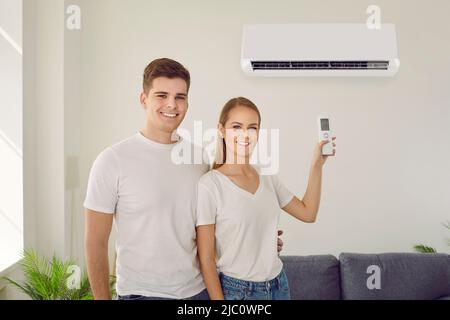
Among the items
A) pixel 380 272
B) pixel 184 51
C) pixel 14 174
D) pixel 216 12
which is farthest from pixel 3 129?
pixel 380 272

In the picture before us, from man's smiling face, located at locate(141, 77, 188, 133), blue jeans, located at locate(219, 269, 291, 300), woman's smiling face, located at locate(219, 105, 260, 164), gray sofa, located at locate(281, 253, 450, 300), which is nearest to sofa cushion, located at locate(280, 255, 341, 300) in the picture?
gray sofa, located at locate(281, 253, 450, 300)

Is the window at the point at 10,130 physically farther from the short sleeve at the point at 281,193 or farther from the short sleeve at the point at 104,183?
the short sleeve at the point at 281,193

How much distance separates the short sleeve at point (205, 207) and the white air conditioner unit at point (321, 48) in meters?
1.68

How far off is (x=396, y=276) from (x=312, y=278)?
39 centimetres

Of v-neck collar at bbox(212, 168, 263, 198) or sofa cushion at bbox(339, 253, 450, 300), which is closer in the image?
v-neck collar at bbox(212, 168, 263, 198)

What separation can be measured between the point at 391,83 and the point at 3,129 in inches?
86.7

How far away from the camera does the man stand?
1.13m

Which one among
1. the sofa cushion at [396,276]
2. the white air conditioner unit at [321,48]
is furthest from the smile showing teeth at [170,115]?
the white air conditioner unit at [321,48]

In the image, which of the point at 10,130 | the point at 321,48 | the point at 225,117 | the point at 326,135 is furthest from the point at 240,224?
the point at 321,48

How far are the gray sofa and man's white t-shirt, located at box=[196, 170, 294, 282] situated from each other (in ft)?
3.30

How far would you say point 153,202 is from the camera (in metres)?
1.13

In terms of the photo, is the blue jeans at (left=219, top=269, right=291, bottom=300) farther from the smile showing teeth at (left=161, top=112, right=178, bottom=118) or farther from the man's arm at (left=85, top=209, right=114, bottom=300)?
the smile showing teeth at (left=161, top=112, right=178, bottom=118)

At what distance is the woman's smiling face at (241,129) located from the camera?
1.17 metres

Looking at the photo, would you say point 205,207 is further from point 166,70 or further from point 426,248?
point 426,248
